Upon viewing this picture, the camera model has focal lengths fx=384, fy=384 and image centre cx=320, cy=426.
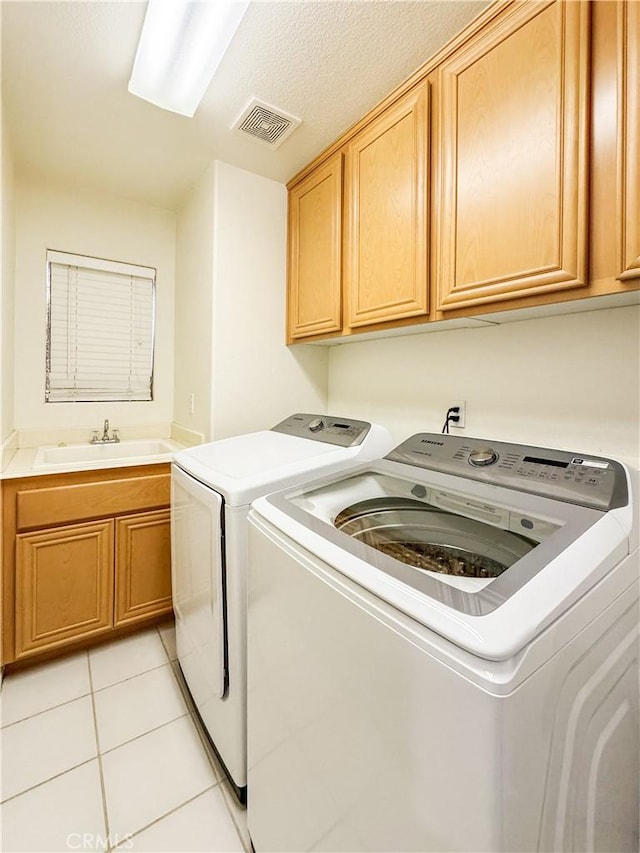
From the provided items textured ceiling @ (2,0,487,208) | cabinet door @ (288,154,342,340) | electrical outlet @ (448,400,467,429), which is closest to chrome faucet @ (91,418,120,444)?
cabinet door @ (288,154,342,340)

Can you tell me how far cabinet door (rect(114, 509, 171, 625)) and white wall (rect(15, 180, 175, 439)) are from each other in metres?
0.81

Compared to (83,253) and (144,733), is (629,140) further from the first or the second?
(83,253)

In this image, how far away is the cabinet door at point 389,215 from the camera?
1.40 meters

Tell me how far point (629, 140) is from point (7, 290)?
2.45m

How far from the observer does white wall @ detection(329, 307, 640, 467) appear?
1.20 metres

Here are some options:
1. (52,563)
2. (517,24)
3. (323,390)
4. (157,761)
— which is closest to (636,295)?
(517,24)

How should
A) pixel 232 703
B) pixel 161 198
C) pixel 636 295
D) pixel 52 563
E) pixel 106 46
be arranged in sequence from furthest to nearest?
pixel 161 198 < pixel 52 563 < pixel 106 46 < pixel 232 703 < pixel 636 295

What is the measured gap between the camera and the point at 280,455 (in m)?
1.47

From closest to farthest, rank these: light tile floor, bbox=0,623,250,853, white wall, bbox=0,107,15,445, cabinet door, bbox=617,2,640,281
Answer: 1. cabinet door, bbox=617,2,640,281
2. light tile floor, bbox=0,623,250,853
3. white wall, bbox=0,107,15,445

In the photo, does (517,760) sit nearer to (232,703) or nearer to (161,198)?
(232,703)

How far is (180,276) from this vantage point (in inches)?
98.6

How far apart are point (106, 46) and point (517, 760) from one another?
216cm

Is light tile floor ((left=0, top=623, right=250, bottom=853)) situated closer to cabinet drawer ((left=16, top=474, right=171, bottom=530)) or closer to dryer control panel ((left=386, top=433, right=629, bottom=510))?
cabinet drawer ((left=16, top=474, right=171, bottom=530))

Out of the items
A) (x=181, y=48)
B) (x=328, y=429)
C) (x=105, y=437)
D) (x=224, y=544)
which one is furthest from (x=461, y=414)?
(x=105, y=437)
